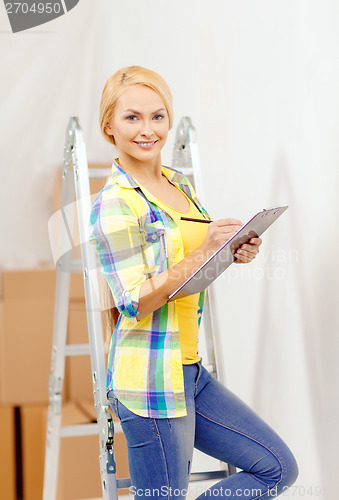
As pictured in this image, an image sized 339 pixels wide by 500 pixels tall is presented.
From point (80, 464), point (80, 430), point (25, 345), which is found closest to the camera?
point (80, 430)

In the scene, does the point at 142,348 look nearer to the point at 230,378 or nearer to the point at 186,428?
the point at 186,428

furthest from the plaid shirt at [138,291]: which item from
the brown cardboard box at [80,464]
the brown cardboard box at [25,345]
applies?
the brown cardboard box at [25,345]

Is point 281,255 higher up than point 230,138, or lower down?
lower down

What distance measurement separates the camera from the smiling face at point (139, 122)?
1.05m

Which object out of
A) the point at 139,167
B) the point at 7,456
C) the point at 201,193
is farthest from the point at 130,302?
the point at 7,456

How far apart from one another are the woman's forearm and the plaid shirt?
0.04 ft

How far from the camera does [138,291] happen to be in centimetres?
92

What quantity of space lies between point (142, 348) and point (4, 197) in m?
1.67

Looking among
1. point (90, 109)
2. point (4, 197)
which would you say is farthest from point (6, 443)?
point (90, 109)

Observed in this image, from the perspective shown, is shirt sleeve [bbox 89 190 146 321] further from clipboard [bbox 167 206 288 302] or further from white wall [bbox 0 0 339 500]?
white wall [bbox 0 0 339 500]

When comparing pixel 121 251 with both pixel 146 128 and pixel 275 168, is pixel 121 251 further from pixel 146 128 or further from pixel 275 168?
pixel 275 168

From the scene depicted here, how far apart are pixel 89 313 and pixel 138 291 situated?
0.38 metres

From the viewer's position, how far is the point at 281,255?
4.59ft

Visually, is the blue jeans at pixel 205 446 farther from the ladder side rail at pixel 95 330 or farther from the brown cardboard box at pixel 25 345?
the brown cardboard box at pixel 25 345
